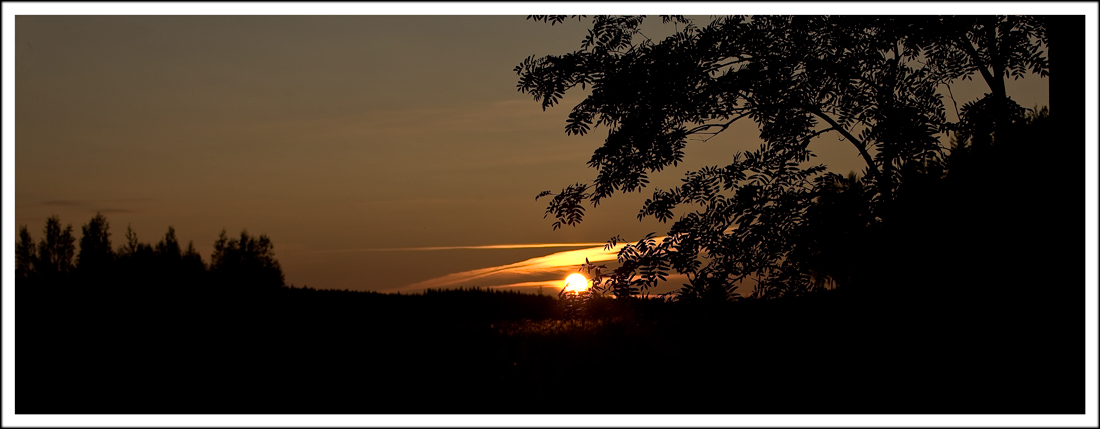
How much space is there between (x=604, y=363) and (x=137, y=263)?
1865 centimetres

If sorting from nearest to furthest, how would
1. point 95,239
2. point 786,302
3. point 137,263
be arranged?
point 786,302
point 137,263
point 95,239

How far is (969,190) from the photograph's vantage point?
354 inches

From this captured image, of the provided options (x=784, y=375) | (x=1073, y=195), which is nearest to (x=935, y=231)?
(x=1073, y=195)

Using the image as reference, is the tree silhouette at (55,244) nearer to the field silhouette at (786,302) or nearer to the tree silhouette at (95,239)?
the tree silhouette at (95,239)

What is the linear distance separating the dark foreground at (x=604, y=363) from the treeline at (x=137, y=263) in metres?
3.77

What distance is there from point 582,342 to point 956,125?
6746 millimetres

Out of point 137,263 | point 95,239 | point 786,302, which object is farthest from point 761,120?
point 95,239

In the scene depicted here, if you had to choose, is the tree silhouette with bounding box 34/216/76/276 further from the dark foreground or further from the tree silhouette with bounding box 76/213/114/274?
the dark foreground

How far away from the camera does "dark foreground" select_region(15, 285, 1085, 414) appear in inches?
346

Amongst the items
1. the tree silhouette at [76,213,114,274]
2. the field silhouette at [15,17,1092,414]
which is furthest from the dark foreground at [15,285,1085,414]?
the tree silhouette at [76,213,114,274]

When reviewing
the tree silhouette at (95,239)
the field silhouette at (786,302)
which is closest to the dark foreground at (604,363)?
the field silhouette at (786,302)

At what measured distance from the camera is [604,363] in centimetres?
1188

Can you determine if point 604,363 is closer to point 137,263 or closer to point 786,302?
point 786,302

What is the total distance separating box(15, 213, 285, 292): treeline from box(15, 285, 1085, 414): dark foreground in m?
3.77
